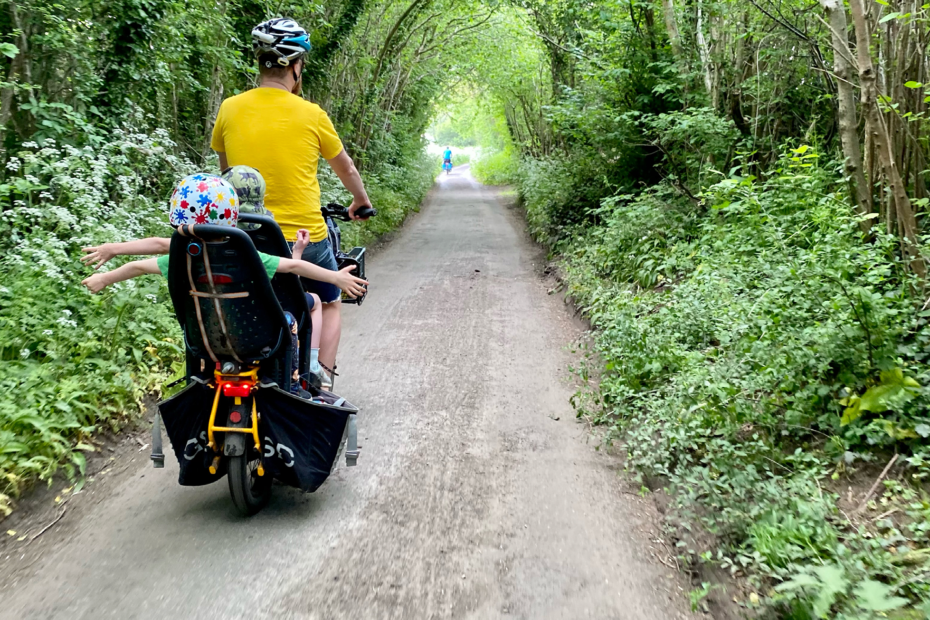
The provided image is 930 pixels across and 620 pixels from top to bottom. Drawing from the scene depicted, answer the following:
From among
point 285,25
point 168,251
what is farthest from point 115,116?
point 168,251

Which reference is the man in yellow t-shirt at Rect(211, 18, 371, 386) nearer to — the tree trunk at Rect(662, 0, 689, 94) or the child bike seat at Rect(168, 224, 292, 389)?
the child bike seat at Rect(168, 224, 292, 389)

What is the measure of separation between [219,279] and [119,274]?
47cm

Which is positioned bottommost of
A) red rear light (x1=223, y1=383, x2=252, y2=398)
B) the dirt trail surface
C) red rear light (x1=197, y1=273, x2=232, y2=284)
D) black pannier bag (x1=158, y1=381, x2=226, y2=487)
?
the dirt trail surface

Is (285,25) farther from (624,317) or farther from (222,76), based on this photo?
(222,76)

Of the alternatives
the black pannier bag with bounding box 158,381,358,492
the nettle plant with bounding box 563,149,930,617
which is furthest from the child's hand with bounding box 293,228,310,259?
the nettle plant with bounding box 563,149,930,617

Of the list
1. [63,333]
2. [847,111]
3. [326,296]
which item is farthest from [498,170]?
[326,296]

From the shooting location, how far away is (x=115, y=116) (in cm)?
680

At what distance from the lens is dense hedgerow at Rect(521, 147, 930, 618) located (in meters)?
2.63

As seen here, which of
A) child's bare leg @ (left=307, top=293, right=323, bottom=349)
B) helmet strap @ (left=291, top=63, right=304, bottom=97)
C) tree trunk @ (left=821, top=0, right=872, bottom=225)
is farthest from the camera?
tree trunk @ (left=821, top=0, right=872, bottom=225)

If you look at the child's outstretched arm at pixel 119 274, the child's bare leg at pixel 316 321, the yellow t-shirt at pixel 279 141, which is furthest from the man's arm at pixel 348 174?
the child's outstretched arm at pixel 119 274

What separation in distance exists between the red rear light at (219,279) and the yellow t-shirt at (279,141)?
74 centimetres

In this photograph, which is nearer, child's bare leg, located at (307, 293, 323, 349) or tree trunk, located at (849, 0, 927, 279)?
tree trunk, located at (849, 0, 927, 279)

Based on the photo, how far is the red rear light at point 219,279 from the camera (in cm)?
289

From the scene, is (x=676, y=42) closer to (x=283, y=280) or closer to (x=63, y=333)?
(x=283, y=280)
